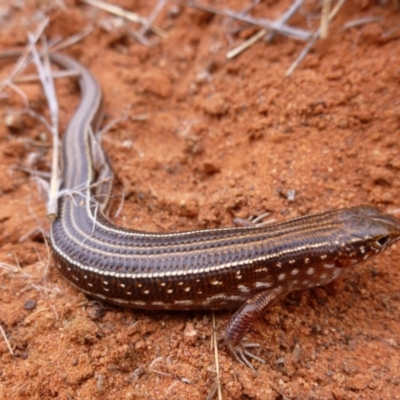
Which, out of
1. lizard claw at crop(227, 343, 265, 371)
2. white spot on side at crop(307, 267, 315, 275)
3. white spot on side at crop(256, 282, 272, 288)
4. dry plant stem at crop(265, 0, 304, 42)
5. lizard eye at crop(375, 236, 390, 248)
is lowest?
lizard claw at crop(227, 343, 265, 371)

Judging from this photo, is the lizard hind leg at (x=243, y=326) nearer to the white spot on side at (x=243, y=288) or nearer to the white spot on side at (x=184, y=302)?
the white spot on side at (x=243, y=288)

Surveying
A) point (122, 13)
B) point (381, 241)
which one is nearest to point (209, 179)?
point (381, 241)

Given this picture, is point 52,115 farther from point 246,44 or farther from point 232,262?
point 232,262

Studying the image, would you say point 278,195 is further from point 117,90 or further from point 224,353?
point 117,90

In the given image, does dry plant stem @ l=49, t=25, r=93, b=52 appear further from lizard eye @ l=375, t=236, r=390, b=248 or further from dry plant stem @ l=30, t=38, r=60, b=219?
lizard eye @ l=375, t=236, r=390, b=248

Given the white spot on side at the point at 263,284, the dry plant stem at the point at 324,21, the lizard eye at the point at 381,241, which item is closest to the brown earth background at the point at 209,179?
the dry plant stem at the point at 324,21

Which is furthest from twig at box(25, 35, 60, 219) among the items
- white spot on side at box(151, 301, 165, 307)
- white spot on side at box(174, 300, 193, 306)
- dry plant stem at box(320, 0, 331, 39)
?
dry plant stem at box(320, 0, 331, 39)
